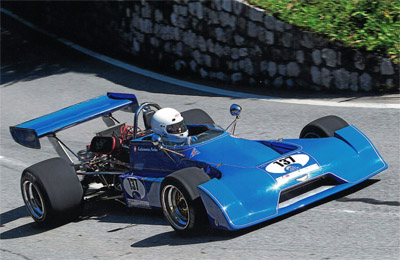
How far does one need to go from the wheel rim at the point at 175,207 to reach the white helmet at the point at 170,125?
82cm

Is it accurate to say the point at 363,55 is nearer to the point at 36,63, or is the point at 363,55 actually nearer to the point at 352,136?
the point at 352,136

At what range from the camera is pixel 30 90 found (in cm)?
1455

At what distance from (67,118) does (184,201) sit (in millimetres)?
2551

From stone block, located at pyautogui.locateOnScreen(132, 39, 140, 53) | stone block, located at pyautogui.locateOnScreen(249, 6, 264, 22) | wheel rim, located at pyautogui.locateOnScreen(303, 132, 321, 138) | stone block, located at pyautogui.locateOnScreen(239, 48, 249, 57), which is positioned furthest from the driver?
stone block, located at pyautogui.locateOnScreen(132, 39, 140, 53)

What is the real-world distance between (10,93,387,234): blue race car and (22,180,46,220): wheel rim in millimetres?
12

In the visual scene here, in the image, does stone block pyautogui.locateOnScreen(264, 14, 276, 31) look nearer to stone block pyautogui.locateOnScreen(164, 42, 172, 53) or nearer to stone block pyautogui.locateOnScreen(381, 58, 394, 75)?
stone block pyautogui.locateOnScreen(381, 58, 394, 75)

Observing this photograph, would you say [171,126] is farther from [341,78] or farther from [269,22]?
[269,22]

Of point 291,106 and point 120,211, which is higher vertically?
point 291,106

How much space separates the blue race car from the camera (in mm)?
6586

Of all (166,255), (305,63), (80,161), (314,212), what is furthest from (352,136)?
(305,63)

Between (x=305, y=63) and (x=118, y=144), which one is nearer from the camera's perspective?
(x=118, y=144)

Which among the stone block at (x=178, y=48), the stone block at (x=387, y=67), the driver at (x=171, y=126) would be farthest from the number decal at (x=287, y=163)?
the stone block at (x=178, y=48)

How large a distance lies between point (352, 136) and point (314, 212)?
1.16 metres

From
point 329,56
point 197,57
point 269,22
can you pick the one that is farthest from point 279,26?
point 197,57
